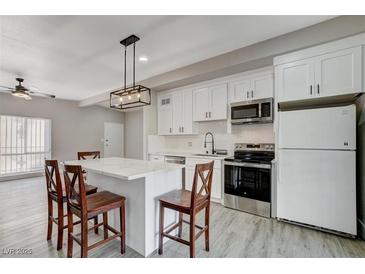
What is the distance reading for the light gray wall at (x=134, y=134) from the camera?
7.08 m

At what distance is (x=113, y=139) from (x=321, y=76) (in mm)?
6957

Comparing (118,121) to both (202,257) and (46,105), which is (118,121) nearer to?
(46,105)

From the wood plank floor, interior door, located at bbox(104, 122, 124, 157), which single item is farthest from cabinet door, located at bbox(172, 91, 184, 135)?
interior door, located at bbox(104, 122, 124, 157)

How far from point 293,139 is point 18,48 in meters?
4.30

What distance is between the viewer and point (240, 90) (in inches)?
132

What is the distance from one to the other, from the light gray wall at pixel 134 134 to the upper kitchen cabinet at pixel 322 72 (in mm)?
5380

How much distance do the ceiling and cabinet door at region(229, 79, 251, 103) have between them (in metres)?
0.73

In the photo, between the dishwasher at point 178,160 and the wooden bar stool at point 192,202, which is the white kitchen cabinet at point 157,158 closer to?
the dishwasher at point 178,160

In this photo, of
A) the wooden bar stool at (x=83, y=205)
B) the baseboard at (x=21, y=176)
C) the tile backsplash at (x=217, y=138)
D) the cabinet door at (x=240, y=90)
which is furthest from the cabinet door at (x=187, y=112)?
the baseboard at (x=21, y=176)

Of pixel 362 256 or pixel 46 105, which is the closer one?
pixel 362 256

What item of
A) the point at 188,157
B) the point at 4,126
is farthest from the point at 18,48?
the point at 4,126

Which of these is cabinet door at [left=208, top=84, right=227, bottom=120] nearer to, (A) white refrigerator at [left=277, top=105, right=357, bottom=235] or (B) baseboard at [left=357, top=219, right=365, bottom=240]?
(A) white refrigerator at [left=277, top=105, right=357, bottom=235]

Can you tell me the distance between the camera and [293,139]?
2.53 meters

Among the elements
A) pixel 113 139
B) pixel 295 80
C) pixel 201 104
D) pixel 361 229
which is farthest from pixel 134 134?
pixel 361 229
